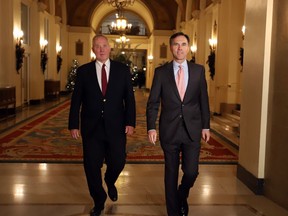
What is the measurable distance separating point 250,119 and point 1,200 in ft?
10.4

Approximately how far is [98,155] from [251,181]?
2.19m

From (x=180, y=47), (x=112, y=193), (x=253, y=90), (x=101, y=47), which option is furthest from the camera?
(x=253, y=90)

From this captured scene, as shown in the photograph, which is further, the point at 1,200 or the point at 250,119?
the point at 250,119

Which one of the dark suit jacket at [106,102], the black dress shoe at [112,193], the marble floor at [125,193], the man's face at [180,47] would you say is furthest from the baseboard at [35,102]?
A: the man's face at [180,47]

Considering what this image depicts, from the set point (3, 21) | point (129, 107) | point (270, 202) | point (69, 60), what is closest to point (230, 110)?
point (3, 21)

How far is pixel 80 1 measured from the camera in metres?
25.7

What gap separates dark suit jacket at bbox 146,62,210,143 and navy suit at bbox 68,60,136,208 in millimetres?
362

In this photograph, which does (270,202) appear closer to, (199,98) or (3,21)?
(199,98)

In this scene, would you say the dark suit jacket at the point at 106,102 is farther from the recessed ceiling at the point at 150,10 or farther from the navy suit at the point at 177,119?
the recessed ceiling at the point at 150,10

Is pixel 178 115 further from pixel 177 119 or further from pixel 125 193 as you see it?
pixel 125 193

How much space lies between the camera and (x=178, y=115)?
3.69m

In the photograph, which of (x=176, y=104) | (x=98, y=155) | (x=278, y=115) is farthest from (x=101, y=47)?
(x=278, y=115)

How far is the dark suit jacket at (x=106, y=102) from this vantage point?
155 inches

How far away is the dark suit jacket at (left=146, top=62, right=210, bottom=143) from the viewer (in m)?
3.70
